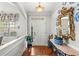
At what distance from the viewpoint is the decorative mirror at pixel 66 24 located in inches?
71.0

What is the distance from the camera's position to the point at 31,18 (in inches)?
63.2

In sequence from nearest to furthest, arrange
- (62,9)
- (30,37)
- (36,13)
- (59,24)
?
(36,13) < (30,37) < (59,24) < (62,9)

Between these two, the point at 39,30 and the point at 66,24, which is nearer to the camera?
the point at 39,30

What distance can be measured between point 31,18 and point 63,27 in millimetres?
597

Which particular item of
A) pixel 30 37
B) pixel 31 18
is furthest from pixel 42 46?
pixel 31 18

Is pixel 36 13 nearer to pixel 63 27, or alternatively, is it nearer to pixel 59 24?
pixel 59 24

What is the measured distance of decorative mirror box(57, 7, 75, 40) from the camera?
1.80 metres

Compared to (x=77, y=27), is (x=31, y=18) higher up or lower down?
higher up

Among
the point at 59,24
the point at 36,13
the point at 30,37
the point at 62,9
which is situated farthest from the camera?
the point at 62,9

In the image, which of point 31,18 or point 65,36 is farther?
point 65,36

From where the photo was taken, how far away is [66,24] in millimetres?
1903

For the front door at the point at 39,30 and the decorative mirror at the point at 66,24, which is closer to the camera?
the front door at the point at 39,30

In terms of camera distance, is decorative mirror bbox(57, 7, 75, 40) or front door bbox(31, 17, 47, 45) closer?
front door bbox(31, 17, 47, 45)

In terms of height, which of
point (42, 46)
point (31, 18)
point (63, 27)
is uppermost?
point (31, 18)
